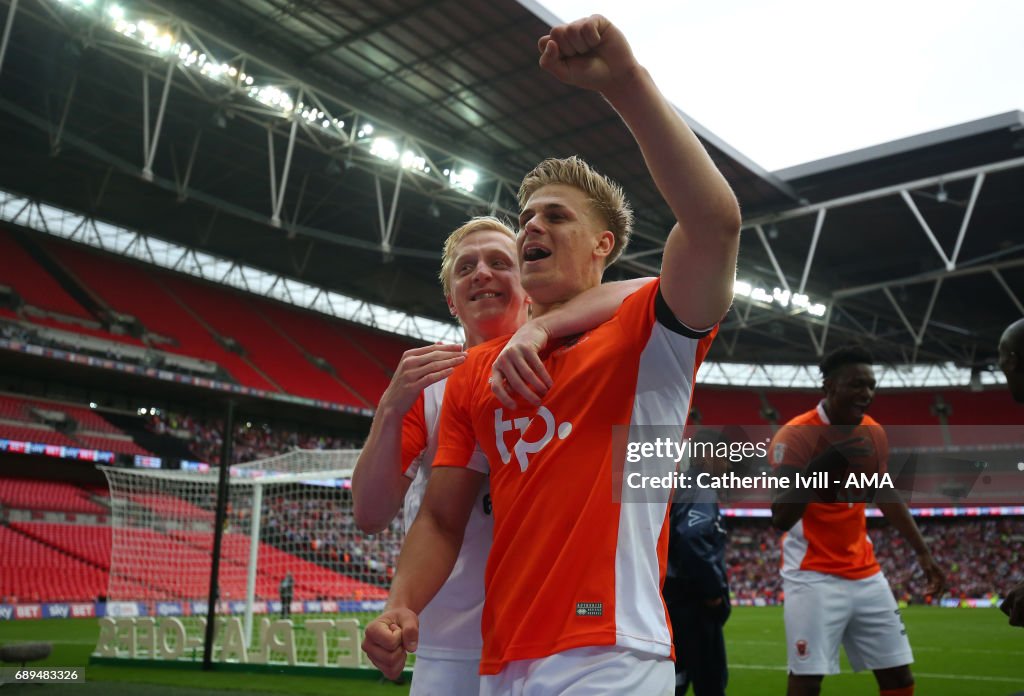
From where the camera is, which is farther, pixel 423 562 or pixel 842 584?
pixel 842 584

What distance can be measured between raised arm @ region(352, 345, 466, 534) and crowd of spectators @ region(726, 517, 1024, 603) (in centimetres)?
3508

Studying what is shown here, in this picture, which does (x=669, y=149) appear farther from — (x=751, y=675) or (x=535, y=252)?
(x=751, y=675)

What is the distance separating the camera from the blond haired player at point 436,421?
1969 millimetres

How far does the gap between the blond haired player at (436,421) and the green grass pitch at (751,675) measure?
184 inches

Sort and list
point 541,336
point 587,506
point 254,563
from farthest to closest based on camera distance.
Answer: point 254,563 → point 541,336 → point 587,506

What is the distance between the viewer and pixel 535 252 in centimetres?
199

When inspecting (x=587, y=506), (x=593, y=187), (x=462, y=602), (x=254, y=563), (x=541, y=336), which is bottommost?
(x=254, y=563)

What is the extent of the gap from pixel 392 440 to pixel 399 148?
1883cm

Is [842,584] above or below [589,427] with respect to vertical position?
below

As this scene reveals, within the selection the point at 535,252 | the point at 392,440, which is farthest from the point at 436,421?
the point at 535,252

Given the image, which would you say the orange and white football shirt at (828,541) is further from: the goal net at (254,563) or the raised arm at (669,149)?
the goal net at (254,563)

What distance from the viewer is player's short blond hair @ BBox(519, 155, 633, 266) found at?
6.60 feet

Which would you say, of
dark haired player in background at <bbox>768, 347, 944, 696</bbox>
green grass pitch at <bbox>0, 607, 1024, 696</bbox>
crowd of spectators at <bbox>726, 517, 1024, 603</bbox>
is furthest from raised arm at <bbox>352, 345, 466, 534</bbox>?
crowd of spectators at <bbox>726, 517, 1024, 603</bbox>

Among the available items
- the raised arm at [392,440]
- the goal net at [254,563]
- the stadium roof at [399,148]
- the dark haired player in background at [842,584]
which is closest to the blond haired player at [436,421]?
the raised arm at [392,440]
